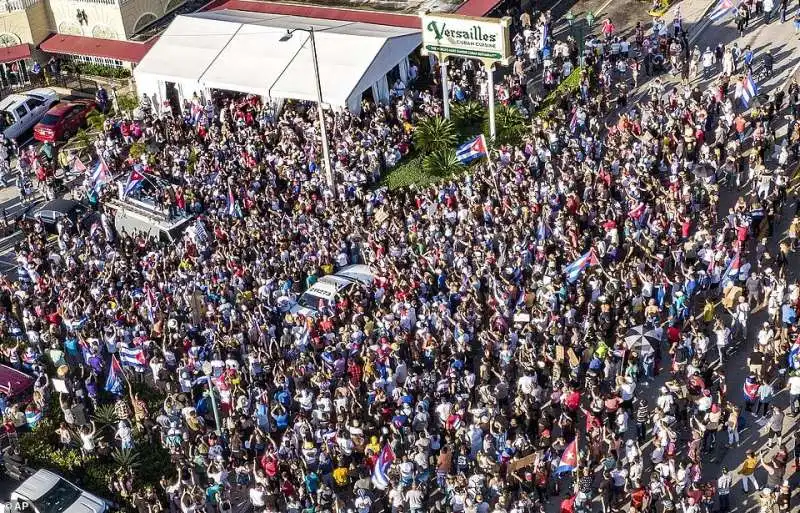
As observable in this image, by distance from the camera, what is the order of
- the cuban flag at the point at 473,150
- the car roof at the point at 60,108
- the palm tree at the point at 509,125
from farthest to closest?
the car roof at the point at 60,108 → the palm tree at the point at 509,125 → the cuban flag at the point at 473,150

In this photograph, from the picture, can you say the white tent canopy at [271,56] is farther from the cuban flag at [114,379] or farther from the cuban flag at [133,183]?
the cuban flag at [114,379]

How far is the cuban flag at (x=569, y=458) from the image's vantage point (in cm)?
2467

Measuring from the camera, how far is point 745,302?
29.5 m

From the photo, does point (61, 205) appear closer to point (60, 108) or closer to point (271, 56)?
point (60, 108)

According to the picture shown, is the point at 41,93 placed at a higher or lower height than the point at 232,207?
higher

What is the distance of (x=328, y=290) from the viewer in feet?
104

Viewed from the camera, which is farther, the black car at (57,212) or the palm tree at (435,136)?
the palm tree at (435,136)

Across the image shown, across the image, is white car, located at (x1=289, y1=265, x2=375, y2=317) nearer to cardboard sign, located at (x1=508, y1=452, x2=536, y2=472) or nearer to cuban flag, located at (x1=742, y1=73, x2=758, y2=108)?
cardboard sign, located at (x1=508, y1=452, x2=536, y2=472)

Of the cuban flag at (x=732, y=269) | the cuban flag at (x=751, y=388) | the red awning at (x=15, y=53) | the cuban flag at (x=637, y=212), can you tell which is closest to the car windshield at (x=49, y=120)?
the red awning at (x=15, y=53)

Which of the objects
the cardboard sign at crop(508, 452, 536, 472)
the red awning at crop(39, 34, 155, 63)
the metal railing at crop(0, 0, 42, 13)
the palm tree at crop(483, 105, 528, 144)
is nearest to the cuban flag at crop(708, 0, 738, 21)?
the palm tree at crop(483, 105, 528, 144)

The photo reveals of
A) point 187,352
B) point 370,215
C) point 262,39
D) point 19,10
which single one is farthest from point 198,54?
point 187,352

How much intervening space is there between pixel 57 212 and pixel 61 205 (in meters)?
0.51

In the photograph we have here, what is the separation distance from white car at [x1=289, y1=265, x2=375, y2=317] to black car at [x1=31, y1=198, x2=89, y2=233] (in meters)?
11.0

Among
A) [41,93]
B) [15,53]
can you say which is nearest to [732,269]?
[41,93]
